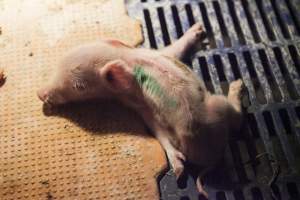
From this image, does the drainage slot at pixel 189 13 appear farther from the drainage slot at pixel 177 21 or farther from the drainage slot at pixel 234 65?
the drainage slot at pixel 234 65

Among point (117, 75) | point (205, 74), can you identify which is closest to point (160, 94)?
point (117, 75)

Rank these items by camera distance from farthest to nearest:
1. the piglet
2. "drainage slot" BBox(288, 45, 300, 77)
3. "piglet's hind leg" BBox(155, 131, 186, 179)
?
1. "drainage slot" BBox(288, 45, 300, 77)
2. "piglet's hind leg" BBox(155, 131, 186, 179)
3. the piglet

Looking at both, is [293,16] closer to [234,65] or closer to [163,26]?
[234,65]

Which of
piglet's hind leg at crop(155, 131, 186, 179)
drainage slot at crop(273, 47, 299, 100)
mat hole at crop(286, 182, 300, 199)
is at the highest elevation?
drainage slot at crop(273, 47, 299, 100)

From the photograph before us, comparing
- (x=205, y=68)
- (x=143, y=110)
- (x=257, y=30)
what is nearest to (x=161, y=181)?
(x=143, y=110)

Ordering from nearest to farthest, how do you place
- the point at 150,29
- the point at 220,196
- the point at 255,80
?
the point at 220,196, the point at 255,80, the point at 150,29

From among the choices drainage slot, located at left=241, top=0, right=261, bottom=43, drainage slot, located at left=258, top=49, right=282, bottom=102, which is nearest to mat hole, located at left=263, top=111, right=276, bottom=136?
drainage slot, located at left=258, top=49, right=282, bottom=102

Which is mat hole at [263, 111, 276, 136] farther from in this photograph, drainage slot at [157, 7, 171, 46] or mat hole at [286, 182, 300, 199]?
drainage slot at [157, 7, 171, 46]

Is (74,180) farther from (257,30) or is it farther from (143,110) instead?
(257,30)
